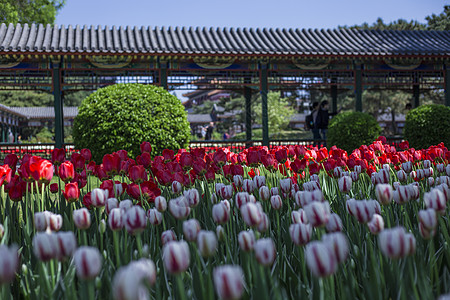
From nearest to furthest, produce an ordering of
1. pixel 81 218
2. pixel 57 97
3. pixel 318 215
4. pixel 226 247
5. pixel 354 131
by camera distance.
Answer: pixel 318 215 < pixel 81 218 < pixel 226 247 < pixel 354 131 < pixel 57 97

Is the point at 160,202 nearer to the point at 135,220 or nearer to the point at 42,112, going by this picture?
the point at 135,220

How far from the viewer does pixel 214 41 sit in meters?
13.3

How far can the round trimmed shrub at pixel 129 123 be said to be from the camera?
6695 millimetres

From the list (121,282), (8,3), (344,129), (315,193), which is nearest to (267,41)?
(344,129)

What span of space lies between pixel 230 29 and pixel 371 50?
4808mm

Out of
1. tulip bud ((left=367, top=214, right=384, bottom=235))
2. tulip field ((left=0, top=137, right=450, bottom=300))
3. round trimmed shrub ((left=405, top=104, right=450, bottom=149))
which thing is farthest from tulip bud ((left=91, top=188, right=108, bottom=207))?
round trimmed shrub ((left=405, top=104, right=450, bottom=149))

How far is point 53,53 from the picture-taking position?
1115 centimetres

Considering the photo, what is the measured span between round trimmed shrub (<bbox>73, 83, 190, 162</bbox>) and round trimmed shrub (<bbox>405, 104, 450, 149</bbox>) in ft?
20.8

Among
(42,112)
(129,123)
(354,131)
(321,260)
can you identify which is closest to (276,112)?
(42,112)

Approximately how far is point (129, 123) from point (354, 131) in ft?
19.6

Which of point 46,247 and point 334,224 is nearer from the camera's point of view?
point 46,247

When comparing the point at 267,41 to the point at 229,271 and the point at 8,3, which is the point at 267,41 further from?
the point at 8,3

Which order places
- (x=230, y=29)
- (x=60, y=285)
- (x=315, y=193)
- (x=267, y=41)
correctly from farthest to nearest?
(x=230, y=29) < (x=267, y=41) < (x=315, y=193) < (x=60, y=285)

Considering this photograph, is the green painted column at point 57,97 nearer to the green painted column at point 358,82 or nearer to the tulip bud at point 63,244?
the green painted column at point 358,82
